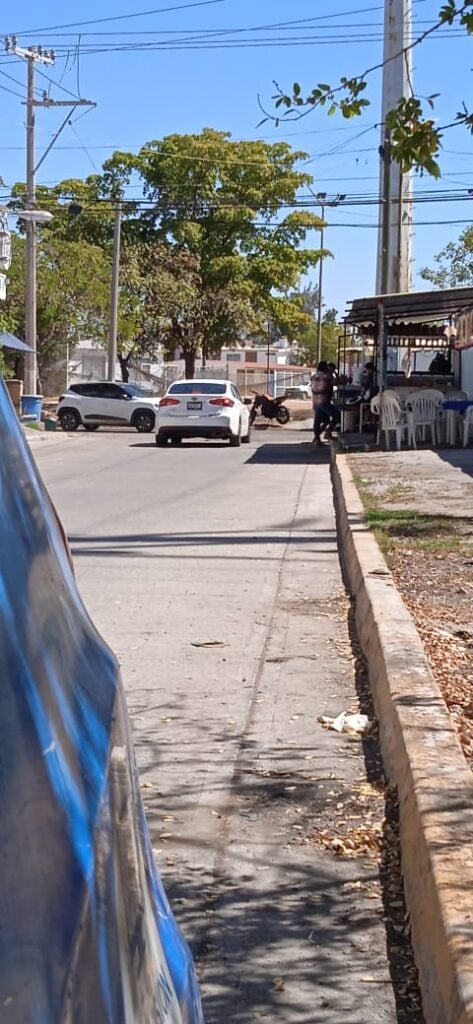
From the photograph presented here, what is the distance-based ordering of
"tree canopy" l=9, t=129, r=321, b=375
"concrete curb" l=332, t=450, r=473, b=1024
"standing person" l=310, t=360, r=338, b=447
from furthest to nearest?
"tree canopy" l=9, t=129, r=321, b=375 → "standing person" l=310, t=360, r=338, b=447 → "concrete curb" l=332, t=450, r=473, b=1024

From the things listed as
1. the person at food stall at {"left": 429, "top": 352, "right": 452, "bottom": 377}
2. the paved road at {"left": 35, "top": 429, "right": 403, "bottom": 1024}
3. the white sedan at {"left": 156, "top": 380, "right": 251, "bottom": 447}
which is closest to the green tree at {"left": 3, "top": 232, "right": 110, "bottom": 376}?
the person at food stall at {"left": 429, "top": 352, "right": 452, "bottom": 377}

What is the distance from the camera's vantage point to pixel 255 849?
4398mm

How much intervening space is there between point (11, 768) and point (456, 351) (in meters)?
27.6

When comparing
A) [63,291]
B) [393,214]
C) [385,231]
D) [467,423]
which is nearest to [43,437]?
[385,231]

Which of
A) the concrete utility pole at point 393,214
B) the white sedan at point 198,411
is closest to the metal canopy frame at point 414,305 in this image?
the white sedan at point 198,411

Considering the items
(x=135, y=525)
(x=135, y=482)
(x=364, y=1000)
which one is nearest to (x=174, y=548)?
(x=135, y=525)

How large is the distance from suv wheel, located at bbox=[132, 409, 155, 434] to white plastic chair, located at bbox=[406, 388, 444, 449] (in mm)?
12734

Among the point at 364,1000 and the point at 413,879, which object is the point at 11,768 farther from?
the point at 413,879

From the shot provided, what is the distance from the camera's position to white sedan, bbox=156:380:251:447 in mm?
25984

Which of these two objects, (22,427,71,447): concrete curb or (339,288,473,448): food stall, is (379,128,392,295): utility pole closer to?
(339,288,473,448): food stall

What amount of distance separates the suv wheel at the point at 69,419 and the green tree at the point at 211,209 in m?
20.3

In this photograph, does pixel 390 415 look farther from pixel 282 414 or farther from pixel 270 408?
pixel 282 414

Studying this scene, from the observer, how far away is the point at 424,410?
2406cm

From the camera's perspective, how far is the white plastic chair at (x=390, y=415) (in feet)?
74.7
